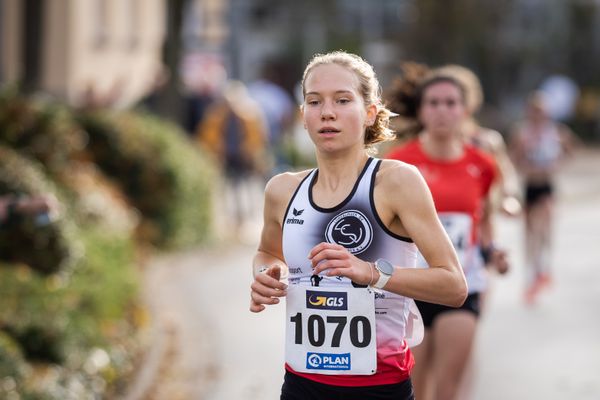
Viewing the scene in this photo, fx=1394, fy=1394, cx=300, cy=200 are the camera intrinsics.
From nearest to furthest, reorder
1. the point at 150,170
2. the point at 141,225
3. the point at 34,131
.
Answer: the point at 34,131 → the point at 141,225 → the point at 150,170

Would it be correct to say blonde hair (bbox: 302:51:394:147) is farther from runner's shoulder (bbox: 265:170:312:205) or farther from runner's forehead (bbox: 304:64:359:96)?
runner's shoulder (bbox: 265:170:312:205)

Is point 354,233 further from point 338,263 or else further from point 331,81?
point 331,81

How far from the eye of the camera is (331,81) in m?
4.36

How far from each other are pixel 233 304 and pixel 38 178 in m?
3.37

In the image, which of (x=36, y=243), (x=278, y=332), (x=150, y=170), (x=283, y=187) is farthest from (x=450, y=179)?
(x=150, y=170)

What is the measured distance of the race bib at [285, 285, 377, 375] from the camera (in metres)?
4.41

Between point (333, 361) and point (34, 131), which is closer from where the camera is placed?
point (333, 361)

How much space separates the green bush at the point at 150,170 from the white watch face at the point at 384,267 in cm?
1131

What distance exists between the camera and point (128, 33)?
27594 mm

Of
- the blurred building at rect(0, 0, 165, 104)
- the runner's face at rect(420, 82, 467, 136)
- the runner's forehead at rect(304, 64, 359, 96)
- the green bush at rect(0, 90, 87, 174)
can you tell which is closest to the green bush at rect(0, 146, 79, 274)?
the green bush at rect(0, 90, 87, 174)

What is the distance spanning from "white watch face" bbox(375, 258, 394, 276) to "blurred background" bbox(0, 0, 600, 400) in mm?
2340

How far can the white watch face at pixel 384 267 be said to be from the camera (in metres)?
4.17

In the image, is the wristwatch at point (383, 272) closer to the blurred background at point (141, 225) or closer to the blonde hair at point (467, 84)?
the blurred background at point (141, 225)

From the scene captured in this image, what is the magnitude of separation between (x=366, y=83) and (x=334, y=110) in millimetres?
177
